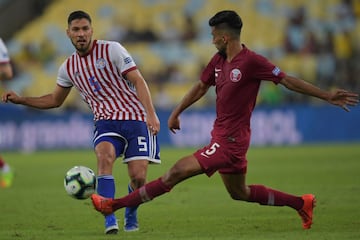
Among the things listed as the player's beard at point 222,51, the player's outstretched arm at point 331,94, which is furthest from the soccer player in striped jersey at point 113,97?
the player's outstretched arm at point 331,94

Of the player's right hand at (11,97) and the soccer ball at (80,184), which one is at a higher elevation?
the player's right hand at (11,97)

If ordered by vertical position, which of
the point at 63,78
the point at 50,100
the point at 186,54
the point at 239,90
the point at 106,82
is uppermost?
the point at 186,54

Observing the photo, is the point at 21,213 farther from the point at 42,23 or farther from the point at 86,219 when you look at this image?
the point at 42,23

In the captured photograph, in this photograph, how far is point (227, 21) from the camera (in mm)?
8609

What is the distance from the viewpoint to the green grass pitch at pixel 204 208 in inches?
354

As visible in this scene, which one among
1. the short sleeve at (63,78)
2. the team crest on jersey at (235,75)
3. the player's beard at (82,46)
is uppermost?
the player's beard at (82,46)

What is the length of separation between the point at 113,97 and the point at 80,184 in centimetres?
111

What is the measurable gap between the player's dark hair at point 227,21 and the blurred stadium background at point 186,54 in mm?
17299

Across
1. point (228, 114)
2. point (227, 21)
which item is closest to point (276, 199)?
point (228, 114)

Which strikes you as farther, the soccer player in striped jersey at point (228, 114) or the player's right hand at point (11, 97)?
the player's right hand at point (11, 97)

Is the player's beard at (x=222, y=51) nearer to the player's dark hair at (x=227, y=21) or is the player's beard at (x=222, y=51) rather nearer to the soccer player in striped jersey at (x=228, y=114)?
the soccer player in striped jersey at (x=228, y=114)

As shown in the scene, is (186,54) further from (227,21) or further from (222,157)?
(222,157)

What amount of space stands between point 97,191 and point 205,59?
21.4m

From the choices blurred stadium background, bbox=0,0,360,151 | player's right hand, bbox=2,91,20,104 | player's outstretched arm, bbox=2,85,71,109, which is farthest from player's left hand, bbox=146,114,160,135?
blurred stadium background, bbox=0,0,360,151
